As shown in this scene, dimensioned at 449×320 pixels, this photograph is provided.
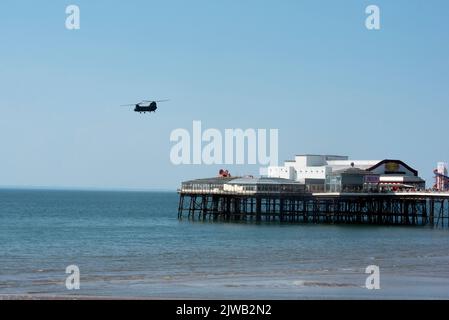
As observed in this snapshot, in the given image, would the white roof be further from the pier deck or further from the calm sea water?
the calm sea water

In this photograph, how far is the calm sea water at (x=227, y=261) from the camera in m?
34.3

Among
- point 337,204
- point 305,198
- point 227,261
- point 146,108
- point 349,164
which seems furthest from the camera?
point 349,164

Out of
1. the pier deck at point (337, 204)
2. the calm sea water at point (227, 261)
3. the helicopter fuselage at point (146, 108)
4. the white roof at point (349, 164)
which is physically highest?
the helicopter fuselage at point (146, 108)

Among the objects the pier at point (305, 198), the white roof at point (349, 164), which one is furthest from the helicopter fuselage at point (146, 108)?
the white roof at point (349, 164)

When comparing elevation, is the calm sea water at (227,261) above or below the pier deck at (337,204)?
below

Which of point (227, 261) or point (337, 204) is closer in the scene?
point (227, 261)

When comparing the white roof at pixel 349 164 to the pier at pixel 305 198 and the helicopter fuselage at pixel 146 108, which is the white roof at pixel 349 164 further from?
the helicopter fuselage at pixel 146 108

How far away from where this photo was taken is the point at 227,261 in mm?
48531

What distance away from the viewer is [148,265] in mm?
46312

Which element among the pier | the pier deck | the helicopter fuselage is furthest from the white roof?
the helicopter fuselage

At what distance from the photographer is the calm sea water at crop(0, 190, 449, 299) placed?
113ft

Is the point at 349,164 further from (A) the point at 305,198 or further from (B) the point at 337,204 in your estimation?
(A) the point at 305,198

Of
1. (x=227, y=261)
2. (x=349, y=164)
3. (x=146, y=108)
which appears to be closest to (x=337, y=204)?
(x=349, y=164)
